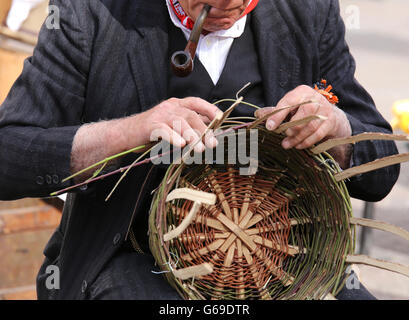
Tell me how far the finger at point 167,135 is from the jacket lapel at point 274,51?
0.39 m

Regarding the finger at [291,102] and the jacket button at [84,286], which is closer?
the finger at [291,102]

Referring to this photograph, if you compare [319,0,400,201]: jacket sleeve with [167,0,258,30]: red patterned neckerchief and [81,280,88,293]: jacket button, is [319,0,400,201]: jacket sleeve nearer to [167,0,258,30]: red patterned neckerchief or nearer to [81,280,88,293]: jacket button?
[167,0,258,30]: red patterned neckerchief

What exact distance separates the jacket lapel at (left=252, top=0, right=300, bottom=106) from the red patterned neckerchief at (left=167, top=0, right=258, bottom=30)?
0.19ft

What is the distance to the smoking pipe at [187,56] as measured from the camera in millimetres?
1267

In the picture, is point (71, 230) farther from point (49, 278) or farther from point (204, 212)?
point (204, 212)

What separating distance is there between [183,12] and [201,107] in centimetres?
33

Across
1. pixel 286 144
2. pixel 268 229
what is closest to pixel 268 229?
pixel 268 229

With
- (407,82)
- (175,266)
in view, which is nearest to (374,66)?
(407,82)

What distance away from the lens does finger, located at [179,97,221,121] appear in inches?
48.6

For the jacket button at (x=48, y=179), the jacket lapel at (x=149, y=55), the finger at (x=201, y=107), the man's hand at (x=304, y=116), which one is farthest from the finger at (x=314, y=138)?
the jacket button at (x=48, y=179)

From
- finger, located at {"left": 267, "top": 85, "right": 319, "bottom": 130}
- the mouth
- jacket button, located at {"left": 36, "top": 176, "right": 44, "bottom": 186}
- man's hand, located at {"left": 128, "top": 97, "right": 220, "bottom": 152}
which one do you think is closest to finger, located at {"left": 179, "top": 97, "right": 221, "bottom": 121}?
man's hand, located at {"left": 128, "top": 97, "right": 220, "bottom": 152}

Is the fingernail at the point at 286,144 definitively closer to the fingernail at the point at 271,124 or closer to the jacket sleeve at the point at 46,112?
the fingernail at the point at 271,124
